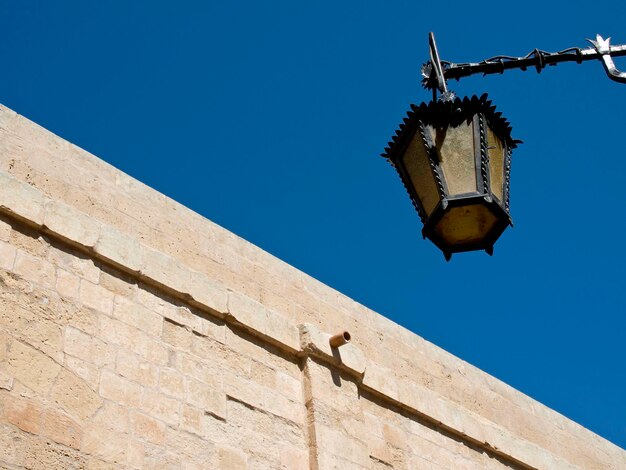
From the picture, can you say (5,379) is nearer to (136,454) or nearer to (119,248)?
(136,454)

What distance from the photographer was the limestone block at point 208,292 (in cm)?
582

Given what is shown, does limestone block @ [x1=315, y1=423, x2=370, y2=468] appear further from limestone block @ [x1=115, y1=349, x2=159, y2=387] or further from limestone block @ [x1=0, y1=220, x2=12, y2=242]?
limestone block @ [x1=0, y1=220, x2=12, y2=242]

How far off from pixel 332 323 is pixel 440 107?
3.19 m

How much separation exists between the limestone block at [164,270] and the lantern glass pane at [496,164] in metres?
2.41

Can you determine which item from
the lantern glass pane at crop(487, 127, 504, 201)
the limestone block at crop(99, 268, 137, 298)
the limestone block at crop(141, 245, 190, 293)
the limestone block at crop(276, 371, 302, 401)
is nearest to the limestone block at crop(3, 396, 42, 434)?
the limestone block at crop(99, 268, 137, 298)

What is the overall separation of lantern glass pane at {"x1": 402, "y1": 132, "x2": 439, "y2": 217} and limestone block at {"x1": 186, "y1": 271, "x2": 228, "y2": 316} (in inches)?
88.4

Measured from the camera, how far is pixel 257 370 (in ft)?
19.4

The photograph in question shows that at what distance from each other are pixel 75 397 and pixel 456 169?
2271 millimetres

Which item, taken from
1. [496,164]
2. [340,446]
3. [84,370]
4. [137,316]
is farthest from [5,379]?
[496,164]

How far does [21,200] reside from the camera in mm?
5285

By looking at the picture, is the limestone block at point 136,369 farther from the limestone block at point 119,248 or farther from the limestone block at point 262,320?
the limestone block at point 262,320

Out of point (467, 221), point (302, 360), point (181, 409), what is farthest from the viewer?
point (302, 360)

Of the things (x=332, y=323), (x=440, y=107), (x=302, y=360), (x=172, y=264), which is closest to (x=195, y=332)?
(x=172, y=264)

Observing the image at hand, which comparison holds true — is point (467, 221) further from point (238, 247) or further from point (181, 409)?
point (238, 247)
